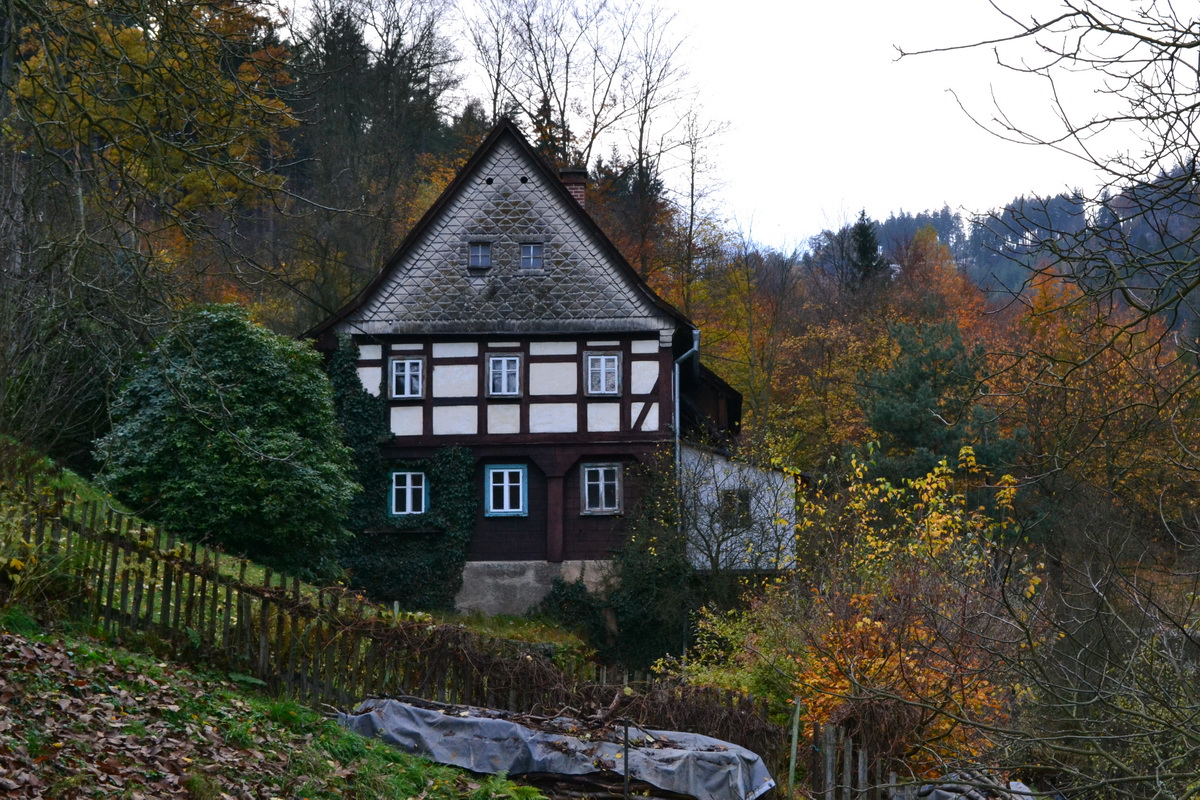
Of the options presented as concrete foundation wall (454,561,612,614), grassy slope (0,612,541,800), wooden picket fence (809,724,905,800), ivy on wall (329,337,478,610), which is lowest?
wooden picket fence (809,724,905,800)

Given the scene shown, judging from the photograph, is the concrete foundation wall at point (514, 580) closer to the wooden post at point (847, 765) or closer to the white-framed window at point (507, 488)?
the white-framed window at point (507, 488)

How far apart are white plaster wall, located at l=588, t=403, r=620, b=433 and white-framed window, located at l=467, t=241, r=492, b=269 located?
398 centimetres

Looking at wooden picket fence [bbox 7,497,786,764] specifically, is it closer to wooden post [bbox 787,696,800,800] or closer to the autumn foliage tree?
wooden post [bbox 787,696,800,800]

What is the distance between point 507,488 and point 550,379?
2.60 meters

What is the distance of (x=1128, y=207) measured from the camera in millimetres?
5500

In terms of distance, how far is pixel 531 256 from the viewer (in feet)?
89.0

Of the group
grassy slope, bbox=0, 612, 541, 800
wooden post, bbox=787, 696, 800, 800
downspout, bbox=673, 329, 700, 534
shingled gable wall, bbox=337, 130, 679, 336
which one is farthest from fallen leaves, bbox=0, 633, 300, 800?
shingled gable wall, bbox=337, 130, 679, 336

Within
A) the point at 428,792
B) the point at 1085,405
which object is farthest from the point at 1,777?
the point at 1085,405

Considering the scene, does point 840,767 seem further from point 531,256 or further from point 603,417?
point 531,256

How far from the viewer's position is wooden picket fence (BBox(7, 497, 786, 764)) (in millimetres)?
12414

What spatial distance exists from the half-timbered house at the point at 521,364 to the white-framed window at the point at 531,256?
0.05 metres

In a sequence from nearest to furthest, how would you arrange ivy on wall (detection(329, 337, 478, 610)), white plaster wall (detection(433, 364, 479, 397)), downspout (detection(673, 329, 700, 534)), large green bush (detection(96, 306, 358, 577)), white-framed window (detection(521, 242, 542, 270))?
large green bush (detection(96, 306, 358, 577))
downspout (detection(673, 329, 700, 534))
ivy on wall (detection(329, 337, 478, 610))
white plaster wall (detection(433, 364, 479, 397))
white-framed window (detection(521, 242, 542, 270))

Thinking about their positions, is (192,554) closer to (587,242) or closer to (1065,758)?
(1065,758)

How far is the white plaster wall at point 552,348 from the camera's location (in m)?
26.9
